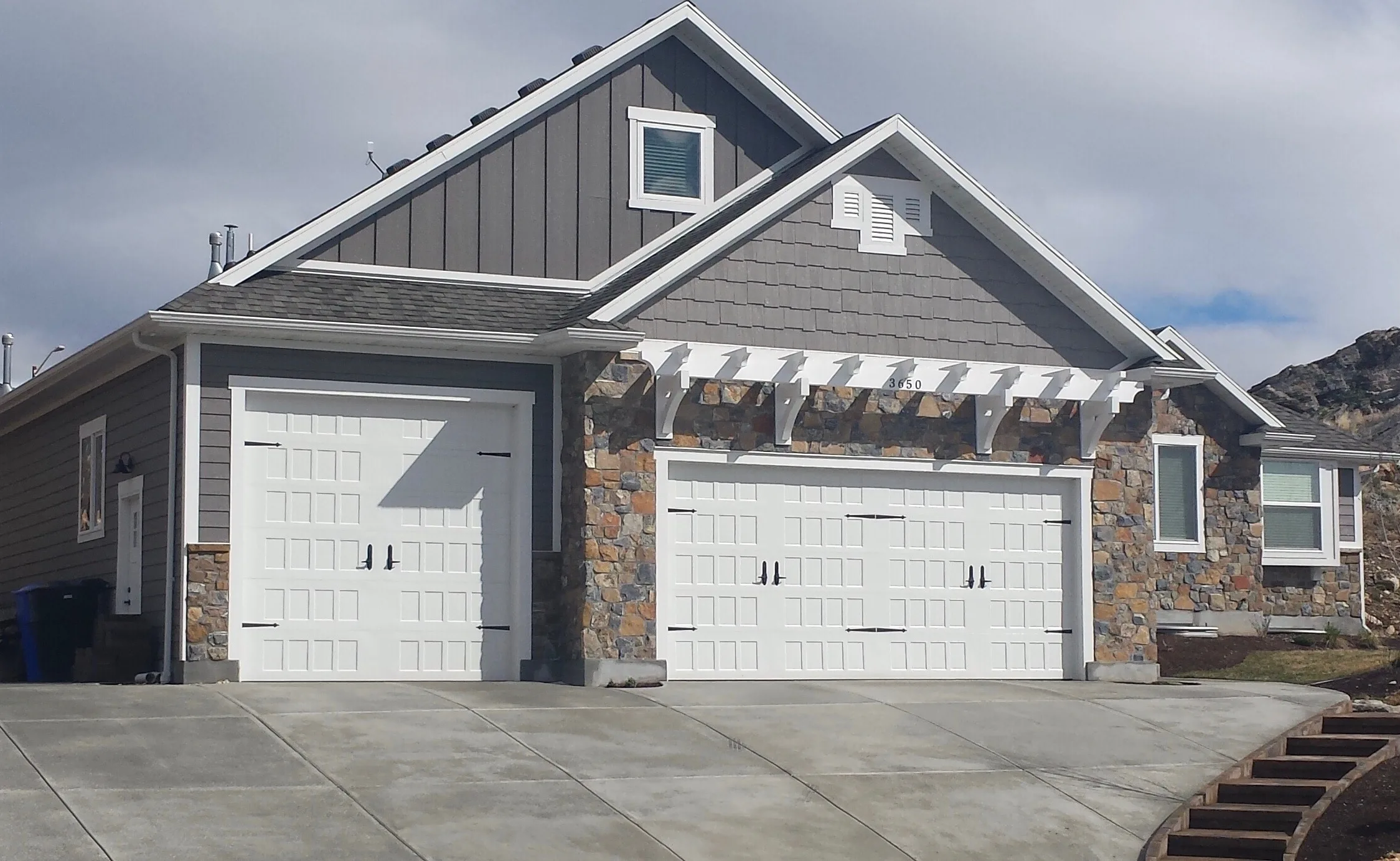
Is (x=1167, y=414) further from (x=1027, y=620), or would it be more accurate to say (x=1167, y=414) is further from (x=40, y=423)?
(x=40, y=423)

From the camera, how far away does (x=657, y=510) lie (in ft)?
53.1

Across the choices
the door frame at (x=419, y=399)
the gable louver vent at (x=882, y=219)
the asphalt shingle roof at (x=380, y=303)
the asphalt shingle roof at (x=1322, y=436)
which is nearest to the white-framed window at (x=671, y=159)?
the asphalt shingle roof at (x=380, y=303)

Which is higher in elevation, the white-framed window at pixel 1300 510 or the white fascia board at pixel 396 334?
the white fascia board at pixel 396 334

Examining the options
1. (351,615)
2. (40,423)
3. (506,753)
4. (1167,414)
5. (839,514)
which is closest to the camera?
(506,753)

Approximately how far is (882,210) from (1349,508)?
→ 12.1 meters

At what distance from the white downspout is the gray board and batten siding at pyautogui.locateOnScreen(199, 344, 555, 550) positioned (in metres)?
0.34

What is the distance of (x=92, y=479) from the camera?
18312mm

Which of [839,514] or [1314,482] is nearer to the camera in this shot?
[839,514]

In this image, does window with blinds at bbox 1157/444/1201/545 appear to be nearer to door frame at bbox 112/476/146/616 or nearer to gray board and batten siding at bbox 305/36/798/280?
gray board and batten siding at bbox 305/36/798/280

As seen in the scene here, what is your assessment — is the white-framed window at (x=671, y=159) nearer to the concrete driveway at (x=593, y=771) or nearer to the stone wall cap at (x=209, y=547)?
the concrete driveway at (x=593, y=771)

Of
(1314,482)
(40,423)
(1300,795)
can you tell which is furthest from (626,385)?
(1314,482)

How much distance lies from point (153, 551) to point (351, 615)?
199 cm

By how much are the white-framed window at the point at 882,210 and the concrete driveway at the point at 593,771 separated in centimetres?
463

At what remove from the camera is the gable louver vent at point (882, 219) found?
17.4 m
